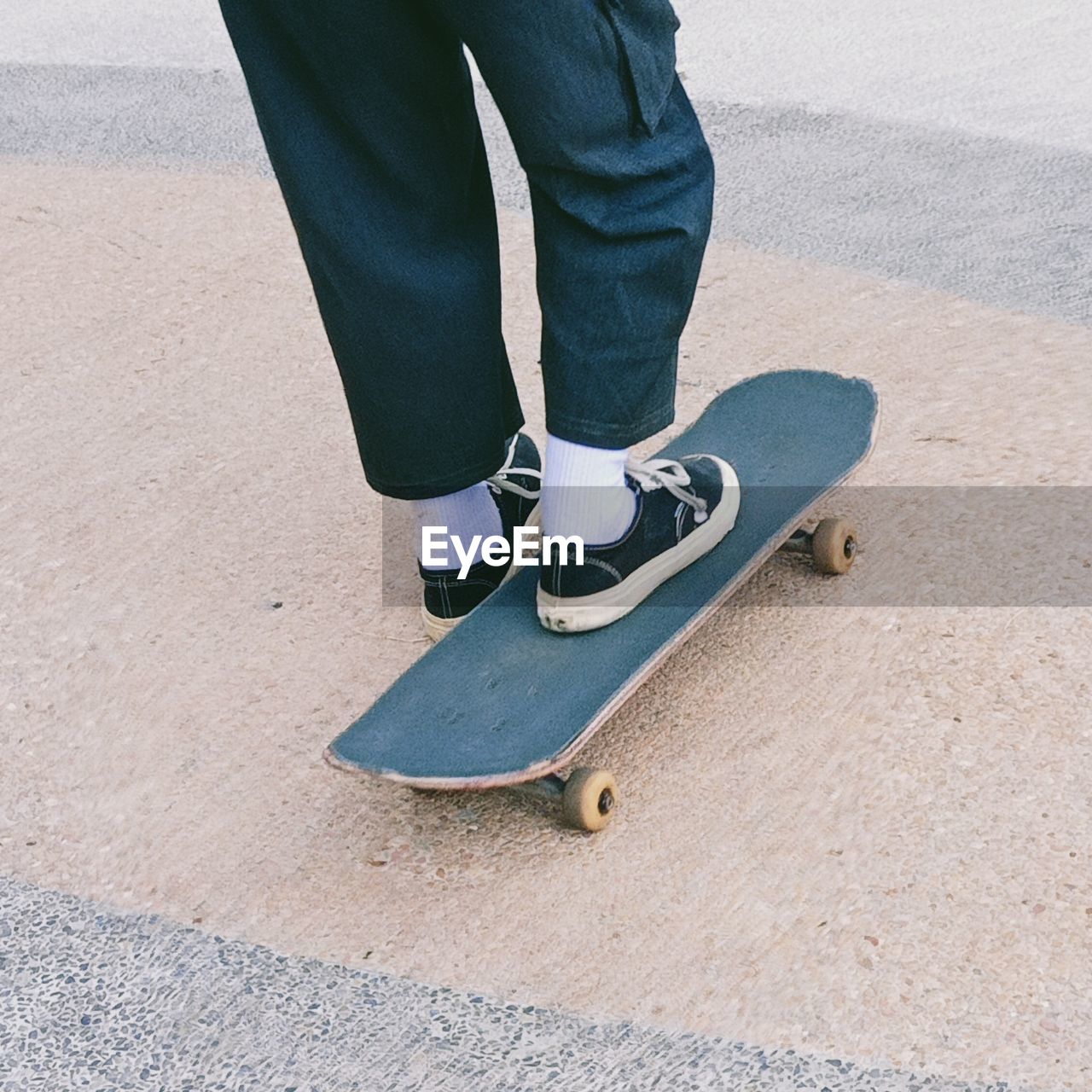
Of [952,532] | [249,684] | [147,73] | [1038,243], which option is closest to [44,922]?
[249,684]

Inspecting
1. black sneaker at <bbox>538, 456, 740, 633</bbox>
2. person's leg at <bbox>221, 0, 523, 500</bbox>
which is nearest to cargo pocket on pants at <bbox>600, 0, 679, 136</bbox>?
person's leg at <bbox>221, 0, 523, 500</bbox>

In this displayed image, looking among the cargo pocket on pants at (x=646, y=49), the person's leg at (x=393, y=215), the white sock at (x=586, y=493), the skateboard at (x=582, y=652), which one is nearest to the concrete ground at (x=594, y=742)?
the skateboard at (x=582, y=652)

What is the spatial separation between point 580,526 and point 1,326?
193 centimetres

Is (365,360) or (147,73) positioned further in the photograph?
(147,73)

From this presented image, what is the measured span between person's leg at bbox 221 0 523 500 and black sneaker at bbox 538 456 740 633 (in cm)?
21

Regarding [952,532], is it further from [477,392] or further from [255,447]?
[255,447]

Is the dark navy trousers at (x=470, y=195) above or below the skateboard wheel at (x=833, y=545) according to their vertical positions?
above

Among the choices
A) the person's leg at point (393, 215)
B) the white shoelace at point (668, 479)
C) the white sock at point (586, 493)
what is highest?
the person's leg at point (393, 215)

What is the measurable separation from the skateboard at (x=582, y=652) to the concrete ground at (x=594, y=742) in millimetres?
120

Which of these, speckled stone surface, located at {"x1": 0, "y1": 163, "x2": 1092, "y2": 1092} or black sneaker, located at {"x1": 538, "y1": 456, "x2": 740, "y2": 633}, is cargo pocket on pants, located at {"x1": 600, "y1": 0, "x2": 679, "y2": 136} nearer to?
black sneaker, located at {"x1": 538, "y1": 456, "x2": 740, "y2": 633}

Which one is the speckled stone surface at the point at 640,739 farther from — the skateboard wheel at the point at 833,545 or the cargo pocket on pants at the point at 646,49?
the cargo pocket on pants at the point at 646,49

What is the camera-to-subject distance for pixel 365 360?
6.43ft

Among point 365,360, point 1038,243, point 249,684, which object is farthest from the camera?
point 1038,243

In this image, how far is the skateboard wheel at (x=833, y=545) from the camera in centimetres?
226
